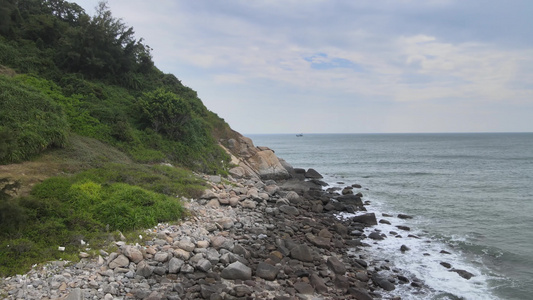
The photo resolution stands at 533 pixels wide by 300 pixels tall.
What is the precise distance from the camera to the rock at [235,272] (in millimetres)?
10552

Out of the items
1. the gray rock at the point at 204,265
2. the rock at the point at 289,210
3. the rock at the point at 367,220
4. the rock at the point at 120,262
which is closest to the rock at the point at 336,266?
the gray rock at the point at 204,265

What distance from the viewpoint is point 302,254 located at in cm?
1298

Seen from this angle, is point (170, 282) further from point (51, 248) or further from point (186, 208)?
point (186, 208)

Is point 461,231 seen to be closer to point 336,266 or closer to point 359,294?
point 336,266


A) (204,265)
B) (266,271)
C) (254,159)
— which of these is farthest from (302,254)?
(254,159)

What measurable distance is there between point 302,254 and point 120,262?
6.78m

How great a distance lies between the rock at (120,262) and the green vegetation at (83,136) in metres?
0.99

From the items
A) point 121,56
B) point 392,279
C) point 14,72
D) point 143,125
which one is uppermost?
point 121,56

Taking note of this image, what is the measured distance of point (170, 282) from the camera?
9.70m

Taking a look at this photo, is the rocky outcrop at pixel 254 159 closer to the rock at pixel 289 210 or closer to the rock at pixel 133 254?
the rock at pixel 289 210

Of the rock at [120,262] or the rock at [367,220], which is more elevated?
the rock at [120,262]

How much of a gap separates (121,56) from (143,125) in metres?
8.91

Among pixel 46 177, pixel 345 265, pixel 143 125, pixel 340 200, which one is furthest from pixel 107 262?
pixel 340 200

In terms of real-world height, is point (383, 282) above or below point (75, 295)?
below
